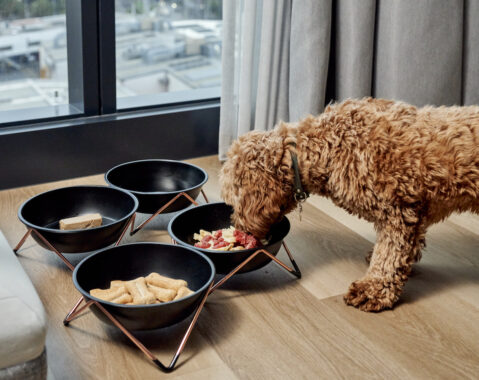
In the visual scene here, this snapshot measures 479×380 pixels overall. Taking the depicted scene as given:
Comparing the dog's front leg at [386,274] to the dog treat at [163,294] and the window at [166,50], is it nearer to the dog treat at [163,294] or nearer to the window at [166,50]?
the dog treat at [163,294]

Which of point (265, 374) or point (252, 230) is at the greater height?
point (252, 230)

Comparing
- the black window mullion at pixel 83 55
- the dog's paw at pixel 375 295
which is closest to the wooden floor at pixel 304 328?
the dog's paw at pixel 375 295

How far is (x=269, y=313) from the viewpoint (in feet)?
5.99

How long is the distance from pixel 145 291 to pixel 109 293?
0.09 metres

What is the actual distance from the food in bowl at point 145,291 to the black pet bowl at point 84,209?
0.22 metres

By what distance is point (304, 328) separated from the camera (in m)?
1.76

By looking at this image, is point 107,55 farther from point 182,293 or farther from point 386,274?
point 386,274

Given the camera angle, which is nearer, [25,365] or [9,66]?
[25,365]

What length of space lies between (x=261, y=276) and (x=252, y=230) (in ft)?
0.81

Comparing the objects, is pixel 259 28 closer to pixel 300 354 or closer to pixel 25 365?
pixel 300 354

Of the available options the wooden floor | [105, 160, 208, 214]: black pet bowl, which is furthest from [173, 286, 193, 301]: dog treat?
[105, 160, 208, 214]: black pet bowl

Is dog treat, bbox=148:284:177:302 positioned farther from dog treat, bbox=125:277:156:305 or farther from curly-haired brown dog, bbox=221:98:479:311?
curly-haired brown dog, bbox=221:98:479:311

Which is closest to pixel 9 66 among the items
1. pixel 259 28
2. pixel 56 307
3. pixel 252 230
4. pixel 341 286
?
pixel 259 28

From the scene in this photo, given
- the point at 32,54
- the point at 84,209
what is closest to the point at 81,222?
the point at 84,209
